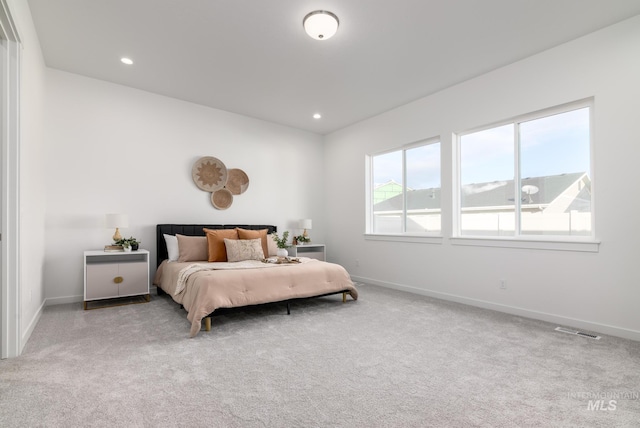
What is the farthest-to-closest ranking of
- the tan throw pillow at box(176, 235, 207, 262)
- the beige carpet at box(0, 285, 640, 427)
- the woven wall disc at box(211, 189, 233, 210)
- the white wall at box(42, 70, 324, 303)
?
the woven wall disc at box(211, 189, 233, 210) → the tan throw pillow at box(176, 235, 207, 262) → the white wall at box(42, 70, 324, 303) → the beige carpet at box(0, 285, 640, 427)

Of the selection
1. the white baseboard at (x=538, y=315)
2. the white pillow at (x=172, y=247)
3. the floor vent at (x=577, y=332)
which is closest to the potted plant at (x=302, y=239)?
the white baseboard at (x=538, y=315)

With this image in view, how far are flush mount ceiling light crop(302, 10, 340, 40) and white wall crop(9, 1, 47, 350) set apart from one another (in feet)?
7.01

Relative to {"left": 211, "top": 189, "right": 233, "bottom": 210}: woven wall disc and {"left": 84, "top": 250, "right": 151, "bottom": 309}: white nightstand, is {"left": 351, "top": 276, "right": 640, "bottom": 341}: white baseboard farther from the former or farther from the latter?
{"left": 84, "top": 250, "right": 151, "bottom": 309}: white nightstand

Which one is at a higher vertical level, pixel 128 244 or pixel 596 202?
pixel 596 202

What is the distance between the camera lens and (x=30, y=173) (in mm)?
2965

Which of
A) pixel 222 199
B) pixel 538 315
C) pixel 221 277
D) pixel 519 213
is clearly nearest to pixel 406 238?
pixel 519 213

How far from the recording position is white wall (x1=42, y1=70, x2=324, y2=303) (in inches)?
157

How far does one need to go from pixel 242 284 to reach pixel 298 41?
254 centimetres

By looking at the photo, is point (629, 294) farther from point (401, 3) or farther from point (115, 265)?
point (115, 265)

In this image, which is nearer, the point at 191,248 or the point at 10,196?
the point at 10,196

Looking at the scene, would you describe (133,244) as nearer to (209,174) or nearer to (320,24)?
(209,174)

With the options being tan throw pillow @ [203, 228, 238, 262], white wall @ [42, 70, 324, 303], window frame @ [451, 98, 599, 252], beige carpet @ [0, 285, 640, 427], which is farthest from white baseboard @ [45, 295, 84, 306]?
window frame @ [451, 98, 599, 252]

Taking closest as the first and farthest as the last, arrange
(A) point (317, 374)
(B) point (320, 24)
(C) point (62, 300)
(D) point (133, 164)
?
(A) point (317, 374)
(B) point (320, 24)
(C) point (62, 300)
(D) point (133, 164)

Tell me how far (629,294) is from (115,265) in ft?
17.6
